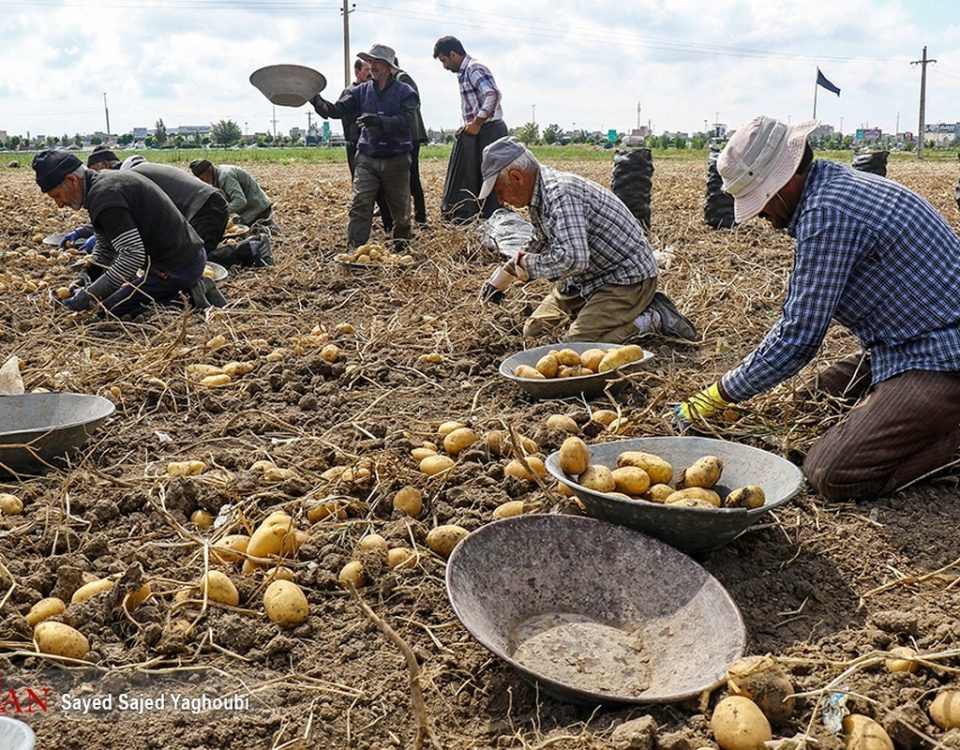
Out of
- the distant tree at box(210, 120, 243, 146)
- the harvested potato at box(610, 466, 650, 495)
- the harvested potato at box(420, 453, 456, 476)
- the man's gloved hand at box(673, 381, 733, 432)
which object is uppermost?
the distant tree at box(210, 120, 243, 146)

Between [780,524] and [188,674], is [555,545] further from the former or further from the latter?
[188,674]

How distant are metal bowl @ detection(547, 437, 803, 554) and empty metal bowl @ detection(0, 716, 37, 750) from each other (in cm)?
145

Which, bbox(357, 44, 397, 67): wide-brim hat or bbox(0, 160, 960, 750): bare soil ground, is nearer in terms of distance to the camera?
bbox(0, 160, 960, 750): bare soil ground

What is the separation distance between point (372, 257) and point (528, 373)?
3474 millimetres

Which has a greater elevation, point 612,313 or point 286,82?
point 286,82

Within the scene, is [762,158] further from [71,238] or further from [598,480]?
[71,238]

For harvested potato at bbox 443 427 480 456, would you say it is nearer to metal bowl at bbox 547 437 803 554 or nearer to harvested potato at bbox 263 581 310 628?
metal bowl at bbox 547 437 803 554

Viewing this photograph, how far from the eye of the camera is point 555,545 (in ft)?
8.08

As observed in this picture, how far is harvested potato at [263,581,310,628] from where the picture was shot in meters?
2.34

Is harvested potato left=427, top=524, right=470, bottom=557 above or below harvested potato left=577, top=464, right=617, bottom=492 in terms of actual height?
below

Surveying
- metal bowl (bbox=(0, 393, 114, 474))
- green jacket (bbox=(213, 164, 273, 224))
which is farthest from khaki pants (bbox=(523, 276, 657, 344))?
green jacket (bbox=(213, 164, 273, 224))

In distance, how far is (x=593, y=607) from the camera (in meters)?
2.43

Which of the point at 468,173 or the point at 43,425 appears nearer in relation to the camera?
the point at 43,425

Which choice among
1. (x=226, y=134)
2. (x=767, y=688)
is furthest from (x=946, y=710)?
(x=226, y=134)
